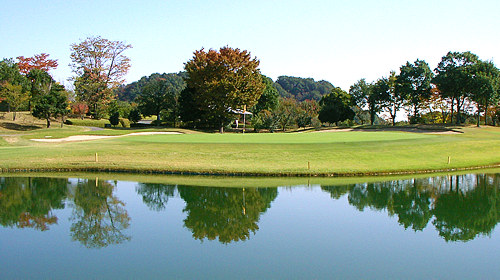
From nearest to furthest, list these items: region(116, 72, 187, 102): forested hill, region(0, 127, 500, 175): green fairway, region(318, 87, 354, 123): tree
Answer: region(0, 127, 500, 175): green fairway < region(318, 87, 354, 123): tree < region(116, 72, 187, 102): forested hill

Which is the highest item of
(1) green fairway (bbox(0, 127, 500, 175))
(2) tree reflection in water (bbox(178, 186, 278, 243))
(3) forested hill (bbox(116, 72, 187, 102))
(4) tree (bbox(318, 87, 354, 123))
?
(3) forested hill (bbox(116, 72, 187, 102))

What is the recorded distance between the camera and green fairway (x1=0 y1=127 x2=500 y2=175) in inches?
904

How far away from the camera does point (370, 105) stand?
219 feet

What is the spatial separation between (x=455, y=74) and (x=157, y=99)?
40302mm

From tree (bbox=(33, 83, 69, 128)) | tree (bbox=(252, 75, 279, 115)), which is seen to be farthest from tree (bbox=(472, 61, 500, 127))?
tree (bbox=(33, 83, 69, 128))

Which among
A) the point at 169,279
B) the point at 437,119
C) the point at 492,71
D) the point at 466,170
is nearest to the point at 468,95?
the point at 492,71

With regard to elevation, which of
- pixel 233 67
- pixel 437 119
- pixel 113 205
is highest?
pixel 233 67

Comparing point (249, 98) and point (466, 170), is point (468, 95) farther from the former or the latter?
point (466, 170)

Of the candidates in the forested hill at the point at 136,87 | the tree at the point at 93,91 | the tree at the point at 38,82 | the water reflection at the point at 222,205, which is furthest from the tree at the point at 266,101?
the forested hill at the point at 136,87

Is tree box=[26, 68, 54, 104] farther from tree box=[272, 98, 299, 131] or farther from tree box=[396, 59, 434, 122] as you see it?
tree box=[396, 59, 434, 122]

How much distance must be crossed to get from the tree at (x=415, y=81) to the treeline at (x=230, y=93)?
0.44ft

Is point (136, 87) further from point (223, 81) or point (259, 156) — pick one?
point (259, 156)

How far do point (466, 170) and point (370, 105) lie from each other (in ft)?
140

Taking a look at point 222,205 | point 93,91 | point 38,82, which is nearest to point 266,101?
point 93,91
